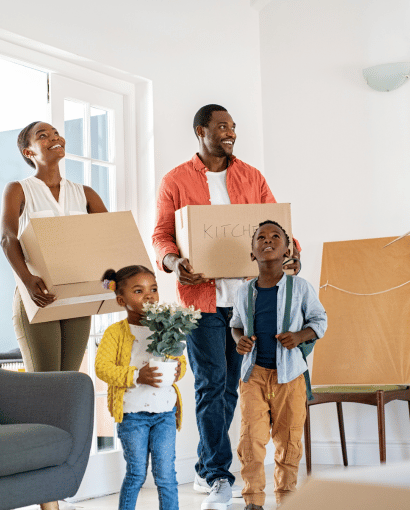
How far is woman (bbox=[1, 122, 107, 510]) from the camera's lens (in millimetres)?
2078

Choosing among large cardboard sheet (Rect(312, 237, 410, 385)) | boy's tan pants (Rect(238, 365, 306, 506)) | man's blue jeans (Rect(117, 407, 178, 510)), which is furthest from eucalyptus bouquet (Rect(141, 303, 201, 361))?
large cardboard sheet (Rect(312, 237, 410, 385))

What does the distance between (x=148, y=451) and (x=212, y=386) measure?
59 centimetres

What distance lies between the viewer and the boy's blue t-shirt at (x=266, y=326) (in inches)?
85.5

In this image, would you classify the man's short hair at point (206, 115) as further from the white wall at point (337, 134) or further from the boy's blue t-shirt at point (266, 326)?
the white wall at point (337, 134)

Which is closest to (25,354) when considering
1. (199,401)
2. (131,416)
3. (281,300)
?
(131,416)

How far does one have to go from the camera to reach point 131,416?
1.86 m

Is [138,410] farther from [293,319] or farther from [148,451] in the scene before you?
[293,319]

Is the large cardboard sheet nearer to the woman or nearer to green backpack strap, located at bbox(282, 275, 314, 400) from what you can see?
green backpack strap, located at bbox(282, 275, 314, 400)

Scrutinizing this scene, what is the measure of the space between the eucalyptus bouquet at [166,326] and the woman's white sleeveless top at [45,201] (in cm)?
57

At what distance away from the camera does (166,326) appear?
6.02ft

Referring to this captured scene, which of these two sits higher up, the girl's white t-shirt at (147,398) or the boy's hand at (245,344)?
the boy's hand at (245,344)

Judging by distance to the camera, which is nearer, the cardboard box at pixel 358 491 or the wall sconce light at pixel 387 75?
the cardboard box at pixel 358 491

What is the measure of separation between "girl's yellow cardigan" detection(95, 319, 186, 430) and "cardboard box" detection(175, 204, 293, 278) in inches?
17.7

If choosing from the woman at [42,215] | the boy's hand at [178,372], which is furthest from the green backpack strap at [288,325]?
the woman at [42,215]
